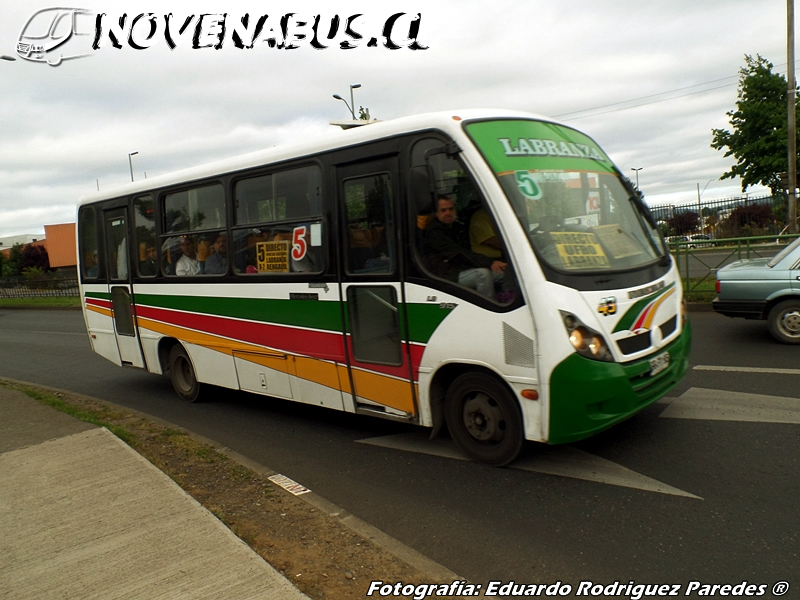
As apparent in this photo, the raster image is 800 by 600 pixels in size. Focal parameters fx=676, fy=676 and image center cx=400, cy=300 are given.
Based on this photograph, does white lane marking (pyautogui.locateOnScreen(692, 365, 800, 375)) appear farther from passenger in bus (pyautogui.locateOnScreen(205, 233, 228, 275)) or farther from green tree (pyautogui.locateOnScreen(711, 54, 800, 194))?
green tree (pyautogui.locateOnScreen(711, 54, 800, 194))

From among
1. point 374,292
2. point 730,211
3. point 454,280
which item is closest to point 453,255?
point 454,280

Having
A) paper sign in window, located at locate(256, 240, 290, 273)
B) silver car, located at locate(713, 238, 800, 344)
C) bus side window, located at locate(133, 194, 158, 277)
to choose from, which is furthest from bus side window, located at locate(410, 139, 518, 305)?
silver car, located at locate(713, 238, 800, 344)

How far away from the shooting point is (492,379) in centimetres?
513

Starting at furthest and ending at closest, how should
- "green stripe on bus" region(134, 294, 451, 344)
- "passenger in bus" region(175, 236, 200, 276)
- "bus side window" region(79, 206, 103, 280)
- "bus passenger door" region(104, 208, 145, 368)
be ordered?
1. "bus side window" region(79, 206, 103, 280)
2. "bus passenger door" region(104, 208, 145, 368)
3. "passenger in bus" region(175, 236, 200, 276)
4. "green stripe on bus" region(134, 294, 451, 344)

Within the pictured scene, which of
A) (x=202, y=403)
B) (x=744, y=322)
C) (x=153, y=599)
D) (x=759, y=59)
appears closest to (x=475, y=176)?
(x=153, y=599)

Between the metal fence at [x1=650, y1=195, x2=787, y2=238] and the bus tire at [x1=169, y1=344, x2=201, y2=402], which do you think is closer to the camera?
the bus tire at [x1=169, y1=344, x2=201, y2=402]

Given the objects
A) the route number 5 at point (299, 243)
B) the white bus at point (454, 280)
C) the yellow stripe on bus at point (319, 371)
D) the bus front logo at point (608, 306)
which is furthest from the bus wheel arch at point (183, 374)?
the bus front logo at point (608, 306)

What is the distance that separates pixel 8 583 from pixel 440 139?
409 centimetres

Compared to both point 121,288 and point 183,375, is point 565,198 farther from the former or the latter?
point 121,288

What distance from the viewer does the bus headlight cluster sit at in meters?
4.67

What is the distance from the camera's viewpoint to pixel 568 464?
17.5 feet

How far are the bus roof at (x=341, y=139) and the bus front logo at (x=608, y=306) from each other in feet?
5.56

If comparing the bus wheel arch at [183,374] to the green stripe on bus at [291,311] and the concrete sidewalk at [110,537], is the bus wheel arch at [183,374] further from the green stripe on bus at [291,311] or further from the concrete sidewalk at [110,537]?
the concrete sidewalk at [110,537]

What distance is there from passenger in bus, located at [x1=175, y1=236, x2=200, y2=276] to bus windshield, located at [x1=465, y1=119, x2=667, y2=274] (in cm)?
424
